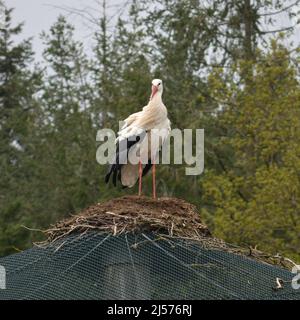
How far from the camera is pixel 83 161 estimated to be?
26.8 m

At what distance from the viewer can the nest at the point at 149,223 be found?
8.79 metres

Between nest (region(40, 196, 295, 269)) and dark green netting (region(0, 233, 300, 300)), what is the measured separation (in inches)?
5.1

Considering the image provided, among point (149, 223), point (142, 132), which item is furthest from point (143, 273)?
point (142, 132)

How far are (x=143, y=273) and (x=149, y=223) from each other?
0.59m

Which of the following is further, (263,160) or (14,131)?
(14,131)

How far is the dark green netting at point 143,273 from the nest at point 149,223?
13 centimetres

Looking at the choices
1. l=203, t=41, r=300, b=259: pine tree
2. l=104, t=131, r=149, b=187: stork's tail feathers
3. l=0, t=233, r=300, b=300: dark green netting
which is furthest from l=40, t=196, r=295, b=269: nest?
l=203, t=41, r=300, b=259: pine tree

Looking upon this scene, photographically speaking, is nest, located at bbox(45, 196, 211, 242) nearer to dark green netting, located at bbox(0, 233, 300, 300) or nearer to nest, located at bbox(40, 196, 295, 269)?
nest, located at bbox(40, 196, 295, 269)

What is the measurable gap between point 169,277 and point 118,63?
19.9 m

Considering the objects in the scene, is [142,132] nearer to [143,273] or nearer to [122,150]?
[122,150]

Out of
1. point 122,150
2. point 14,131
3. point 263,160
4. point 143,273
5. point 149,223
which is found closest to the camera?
point 143,273

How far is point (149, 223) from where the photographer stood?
28.8 ft

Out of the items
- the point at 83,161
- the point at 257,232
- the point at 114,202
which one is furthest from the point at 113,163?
the point at 83,161

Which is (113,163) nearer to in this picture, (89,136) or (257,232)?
(257,232)
